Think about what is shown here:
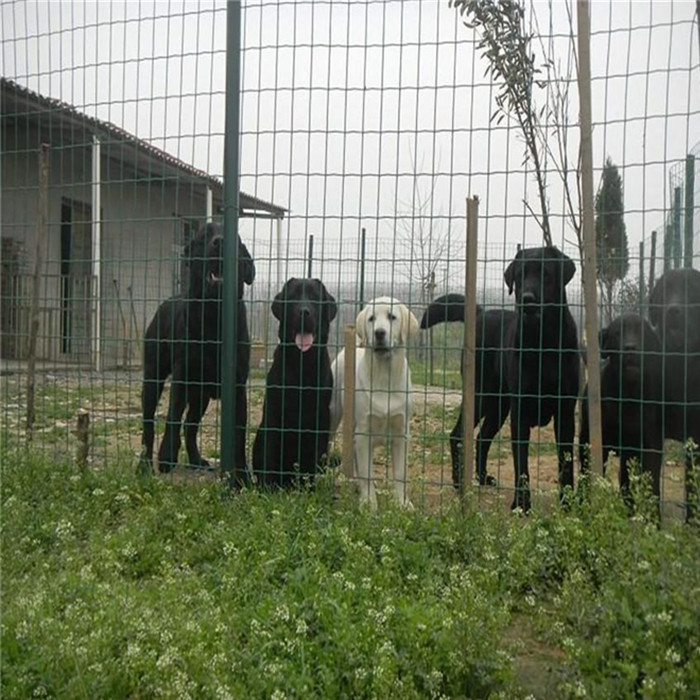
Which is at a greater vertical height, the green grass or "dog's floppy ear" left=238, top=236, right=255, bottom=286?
"dog's floppy ear" left=238, top=236, right=255, bottom=286

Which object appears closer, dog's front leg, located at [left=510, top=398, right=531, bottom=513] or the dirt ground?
dog's front leg, located at [left=510, top=398, right=531, bottom=513]

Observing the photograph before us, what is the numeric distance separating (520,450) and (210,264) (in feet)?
7.29

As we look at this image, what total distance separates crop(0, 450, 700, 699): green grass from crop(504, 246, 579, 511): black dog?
818mm

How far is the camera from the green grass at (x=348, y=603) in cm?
225

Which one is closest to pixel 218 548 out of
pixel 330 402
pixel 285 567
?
pixel 285 567

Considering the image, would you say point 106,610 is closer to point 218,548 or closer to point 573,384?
point 218,548

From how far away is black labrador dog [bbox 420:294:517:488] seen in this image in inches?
197

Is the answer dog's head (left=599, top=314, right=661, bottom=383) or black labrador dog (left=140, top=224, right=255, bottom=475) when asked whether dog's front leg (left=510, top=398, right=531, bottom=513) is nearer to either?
dog's head (left=599, top=314, right=661, bottom=383)

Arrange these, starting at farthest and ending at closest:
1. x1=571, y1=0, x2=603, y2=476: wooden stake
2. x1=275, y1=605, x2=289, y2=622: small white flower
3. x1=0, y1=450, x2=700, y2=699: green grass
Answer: x1=571, y1=0, x2=603, y2=476: wooden stake
x1=275, y1=605, x2=289, y2=622: small white flower
x1=0, y1=450, x2=700, y2=699: green grass

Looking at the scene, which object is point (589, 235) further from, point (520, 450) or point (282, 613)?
point (282, 613)

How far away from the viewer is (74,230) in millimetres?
13094

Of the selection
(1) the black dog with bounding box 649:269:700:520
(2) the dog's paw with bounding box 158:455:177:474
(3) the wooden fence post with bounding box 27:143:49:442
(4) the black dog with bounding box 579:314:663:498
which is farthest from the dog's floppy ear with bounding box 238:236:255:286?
(1) the black dog with bounding box 649:269:700:520

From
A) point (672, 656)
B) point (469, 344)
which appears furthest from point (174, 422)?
point (672, 656)

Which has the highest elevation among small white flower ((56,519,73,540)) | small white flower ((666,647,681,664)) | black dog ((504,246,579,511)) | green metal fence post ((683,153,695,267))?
green metal fence post ((683,153,695,267))
